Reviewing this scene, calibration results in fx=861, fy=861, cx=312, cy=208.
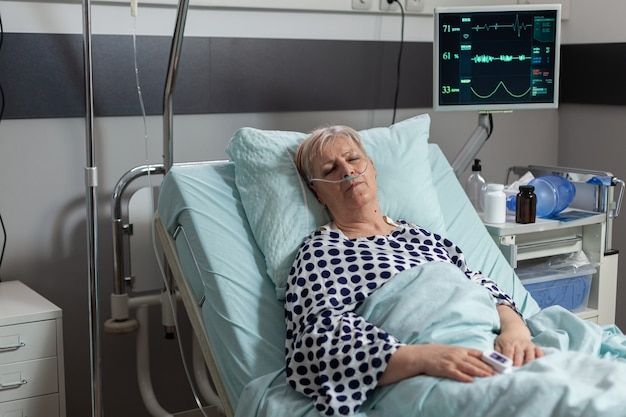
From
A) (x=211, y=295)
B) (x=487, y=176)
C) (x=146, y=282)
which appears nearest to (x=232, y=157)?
(x=211, y=295)

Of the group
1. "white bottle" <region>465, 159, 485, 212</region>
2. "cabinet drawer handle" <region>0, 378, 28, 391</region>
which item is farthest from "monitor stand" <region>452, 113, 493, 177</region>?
"cabinet drawer handle" <region>0, 378, 28, 391</region>

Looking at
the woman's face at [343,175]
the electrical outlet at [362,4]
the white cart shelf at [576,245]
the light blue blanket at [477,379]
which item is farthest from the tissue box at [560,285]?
the electrical outlet at [362,4]

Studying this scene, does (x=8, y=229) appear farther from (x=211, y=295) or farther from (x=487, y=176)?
(x=487, y=176)

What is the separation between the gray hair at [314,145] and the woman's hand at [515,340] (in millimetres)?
559

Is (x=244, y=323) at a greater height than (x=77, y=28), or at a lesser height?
lesser

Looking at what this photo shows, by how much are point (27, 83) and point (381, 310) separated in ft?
4.36

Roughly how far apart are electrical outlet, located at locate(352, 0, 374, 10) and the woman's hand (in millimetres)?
1456

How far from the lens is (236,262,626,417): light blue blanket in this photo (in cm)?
154

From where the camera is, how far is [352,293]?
1.98 m

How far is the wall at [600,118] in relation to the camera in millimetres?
3385

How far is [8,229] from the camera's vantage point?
2.59 m

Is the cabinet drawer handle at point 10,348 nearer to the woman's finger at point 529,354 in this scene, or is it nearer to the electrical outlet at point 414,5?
the woman's finger at point 529,354

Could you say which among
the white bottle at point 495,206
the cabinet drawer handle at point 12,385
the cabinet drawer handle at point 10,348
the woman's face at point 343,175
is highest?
the woman's face at point 343,175

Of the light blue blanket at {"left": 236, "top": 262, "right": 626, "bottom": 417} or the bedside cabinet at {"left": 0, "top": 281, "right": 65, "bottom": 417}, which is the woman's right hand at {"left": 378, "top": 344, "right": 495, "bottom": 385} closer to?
the light blue blanket at {"left": 236, "top": 262, "right": 626, "bottom": 417}
